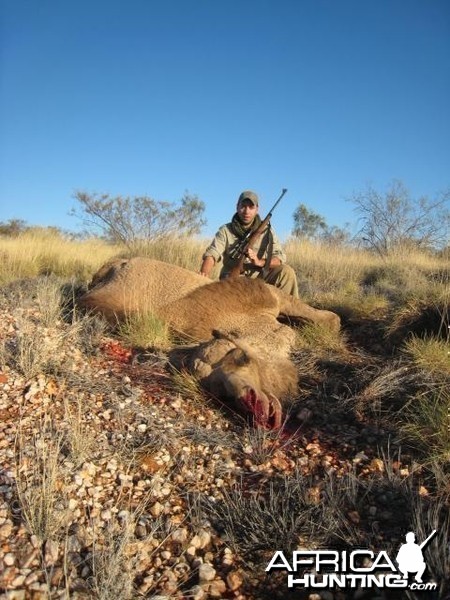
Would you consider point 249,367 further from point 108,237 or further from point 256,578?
point 108,237

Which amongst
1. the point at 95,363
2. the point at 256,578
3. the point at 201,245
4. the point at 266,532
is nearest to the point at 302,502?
the point at 266,532

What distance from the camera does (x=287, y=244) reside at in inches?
419

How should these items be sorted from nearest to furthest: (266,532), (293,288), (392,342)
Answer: (266,532), (392,342), (293,288)

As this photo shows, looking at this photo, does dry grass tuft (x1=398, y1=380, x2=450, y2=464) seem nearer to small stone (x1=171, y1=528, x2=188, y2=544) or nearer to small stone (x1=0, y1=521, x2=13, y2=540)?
small stone (x1=171, y1=528, x2=188, y2=544)

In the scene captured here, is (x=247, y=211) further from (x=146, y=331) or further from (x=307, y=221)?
(x=307, y=221)

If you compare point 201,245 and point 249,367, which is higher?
point 201,245

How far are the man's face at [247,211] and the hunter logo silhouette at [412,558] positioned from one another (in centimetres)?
404

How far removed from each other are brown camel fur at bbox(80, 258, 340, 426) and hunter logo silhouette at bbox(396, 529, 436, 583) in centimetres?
137

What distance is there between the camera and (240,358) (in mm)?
2828

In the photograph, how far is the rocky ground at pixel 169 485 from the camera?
158cm

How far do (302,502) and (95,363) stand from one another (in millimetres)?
1773

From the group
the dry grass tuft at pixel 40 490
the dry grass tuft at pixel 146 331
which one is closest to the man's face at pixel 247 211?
the dry grass tuft at pixel 146 331

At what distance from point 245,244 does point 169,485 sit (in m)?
3.31

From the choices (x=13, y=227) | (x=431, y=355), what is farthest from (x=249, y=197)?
(x=13, y=227)
